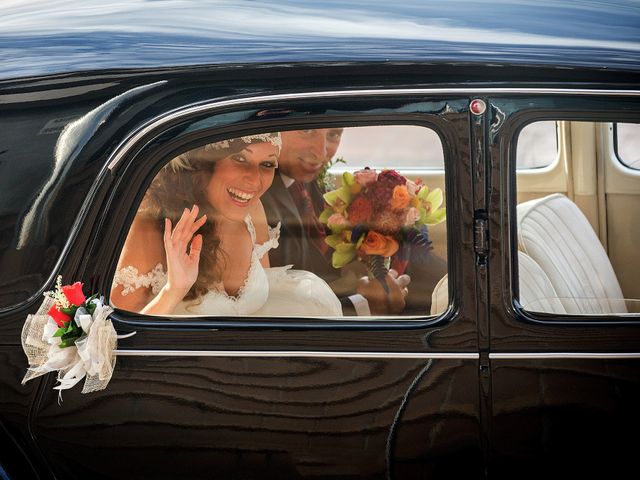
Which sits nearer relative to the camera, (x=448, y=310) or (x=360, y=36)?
(x=448, y=310)

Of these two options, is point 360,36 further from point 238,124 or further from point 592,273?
point 592,273

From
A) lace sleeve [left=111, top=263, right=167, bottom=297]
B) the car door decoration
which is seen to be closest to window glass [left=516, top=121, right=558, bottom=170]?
lace sleeve [left=111, top=263, right=167, bottom=297]

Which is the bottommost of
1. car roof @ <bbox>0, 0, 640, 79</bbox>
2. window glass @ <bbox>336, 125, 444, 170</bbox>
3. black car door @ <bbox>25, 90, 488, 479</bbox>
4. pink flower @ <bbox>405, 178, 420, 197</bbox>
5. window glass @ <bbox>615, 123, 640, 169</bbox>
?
black car door @ <bbox>25, 90, 488, 479</bbox>

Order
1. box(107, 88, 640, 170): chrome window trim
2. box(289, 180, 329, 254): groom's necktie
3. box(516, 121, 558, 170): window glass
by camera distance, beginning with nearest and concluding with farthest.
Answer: box(107, 88, 640, 170): chrome window trim < box(516, 121, 558, 170): window glass < box(289, 180, 329, 254): groom's necktie

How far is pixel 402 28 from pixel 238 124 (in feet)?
1.96

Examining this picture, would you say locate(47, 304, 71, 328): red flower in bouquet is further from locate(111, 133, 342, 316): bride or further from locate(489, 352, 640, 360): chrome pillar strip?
locate(489, 352, 640, 360): chrome pillar strip

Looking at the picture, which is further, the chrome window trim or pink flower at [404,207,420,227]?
pink flower at [404,207,420,227]

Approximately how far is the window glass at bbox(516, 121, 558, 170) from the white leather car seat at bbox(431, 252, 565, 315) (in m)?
0.28

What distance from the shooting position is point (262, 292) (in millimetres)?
2654

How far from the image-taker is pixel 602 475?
2.59 meters

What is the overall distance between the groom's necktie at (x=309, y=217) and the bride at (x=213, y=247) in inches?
3.6

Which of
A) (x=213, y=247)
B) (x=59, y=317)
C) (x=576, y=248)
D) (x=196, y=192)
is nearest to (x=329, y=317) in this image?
(x=213, y=247)

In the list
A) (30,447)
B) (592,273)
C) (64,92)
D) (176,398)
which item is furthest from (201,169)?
(592,273)

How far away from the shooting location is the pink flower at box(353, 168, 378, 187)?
8.95ft
